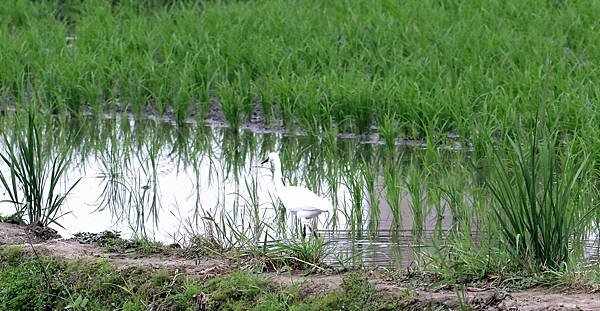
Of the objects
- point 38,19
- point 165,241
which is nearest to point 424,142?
point 165,241

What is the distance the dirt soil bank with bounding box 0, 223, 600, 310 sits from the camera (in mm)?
4176

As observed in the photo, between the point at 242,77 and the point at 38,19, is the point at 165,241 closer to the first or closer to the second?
the point at 242,77

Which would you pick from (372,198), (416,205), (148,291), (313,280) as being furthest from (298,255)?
(372,198)

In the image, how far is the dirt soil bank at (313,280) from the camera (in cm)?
418

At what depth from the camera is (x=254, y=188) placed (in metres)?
6.75

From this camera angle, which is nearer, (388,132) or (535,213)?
(535,213)

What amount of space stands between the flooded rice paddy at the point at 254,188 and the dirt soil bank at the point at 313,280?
0.25m

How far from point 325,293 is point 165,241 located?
1799 mm

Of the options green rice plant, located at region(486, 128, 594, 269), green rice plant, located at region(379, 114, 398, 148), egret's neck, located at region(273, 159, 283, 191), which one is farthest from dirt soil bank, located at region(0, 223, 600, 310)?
green rice plant, located at region(379, 114, 398, 148)

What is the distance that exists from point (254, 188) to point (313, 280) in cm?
213

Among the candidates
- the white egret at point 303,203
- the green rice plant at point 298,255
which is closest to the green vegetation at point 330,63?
the white egret at point 303,203

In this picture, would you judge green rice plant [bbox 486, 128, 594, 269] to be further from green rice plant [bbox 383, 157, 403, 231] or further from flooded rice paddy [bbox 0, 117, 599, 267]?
green rice plant [bbox 383, 157, 403, 231]

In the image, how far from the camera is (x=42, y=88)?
934 centimetres

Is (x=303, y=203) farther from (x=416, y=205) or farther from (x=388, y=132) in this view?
(x=388, y=132)
